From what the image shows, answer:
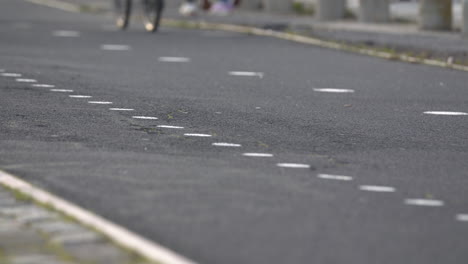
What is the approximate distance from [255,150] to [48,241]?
11.0ft

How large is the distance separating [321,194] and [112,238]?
1796 mm

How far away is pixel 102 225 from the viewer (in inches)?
248

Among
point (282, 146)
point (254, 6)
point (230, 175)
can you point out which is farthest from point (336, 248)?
point (254, 6)

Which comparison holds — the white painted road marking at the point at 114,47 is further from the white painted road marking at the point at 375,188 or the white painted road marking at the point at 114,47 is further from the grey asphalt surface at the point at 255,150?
the white painted road marking at the point at 375,188

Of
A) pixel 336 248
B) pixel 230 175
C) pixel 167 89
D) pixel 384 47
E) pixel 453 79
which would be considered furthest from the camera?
pixel 384 47

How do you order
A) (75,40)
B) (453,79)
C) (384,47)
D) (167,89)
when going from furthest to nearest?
(75,40)
(384,47)
(453,79)
(167,89)

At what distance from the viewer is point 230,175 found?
8008mm

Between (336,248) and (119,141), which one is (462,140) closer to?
(119,141)

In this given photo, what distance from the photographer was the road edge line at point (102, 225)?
5.68 m

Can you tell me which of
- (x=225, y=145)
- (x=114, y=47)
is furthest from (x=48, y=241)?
(x=114, y=47)

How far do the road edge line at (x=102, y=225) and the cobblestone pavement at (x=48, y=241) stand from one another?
56mm

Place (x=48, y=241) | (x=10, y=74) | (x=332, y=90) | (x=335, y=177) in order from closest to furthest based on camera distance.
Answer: (x=48, y=241)
(x=335, y=177)
(x=332, y=90)
(x=10, y=74)

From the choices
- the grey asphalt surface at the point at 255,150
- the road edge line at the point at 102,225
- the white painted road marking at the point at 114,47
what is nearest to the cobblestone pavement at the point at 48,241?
the road edge line at the point at 102,225

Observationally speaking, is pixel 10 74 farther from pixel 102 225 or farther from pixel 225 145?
pixel 102 225
